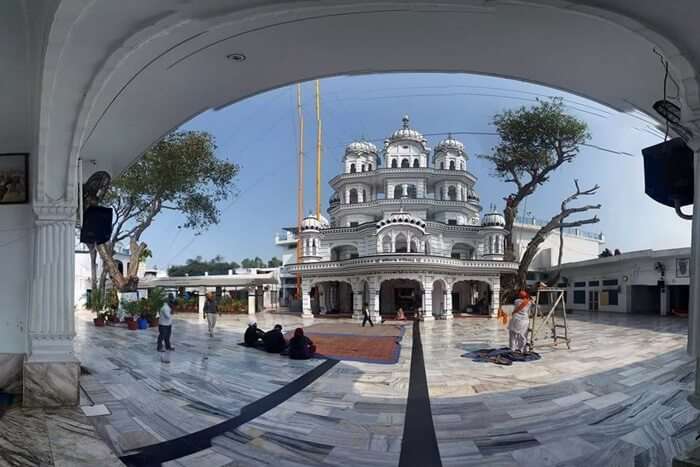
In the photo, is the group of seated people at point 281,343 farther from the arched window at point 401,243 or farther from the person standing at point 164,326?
the arched window at point 401,243

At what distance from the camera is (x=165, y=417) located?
157 inches

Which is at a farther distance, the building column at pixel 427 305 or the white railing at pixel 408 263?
the white railing at pixel 408 263

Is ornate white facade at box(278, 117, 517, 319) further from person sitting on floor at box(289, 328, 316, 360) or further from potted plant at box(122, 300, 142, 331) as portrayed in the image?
person sitting on floor at box(289, 328, 316, 360)

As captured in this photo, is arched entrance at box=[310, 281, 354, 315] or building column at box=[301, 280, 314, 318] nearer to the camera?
building column at box=[301, 280, 314, 318]

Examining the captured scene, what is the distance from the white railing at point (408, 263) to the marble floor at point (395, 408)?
11094 mm

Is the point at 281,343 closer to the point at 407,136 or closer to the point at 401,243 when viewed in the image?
the point at 401,243

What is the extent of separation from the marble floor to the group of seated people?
12.7 inches

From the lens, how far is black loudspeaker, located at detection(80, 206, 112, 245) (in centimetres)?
555

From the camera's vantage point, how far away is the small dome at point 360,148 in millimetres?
29208

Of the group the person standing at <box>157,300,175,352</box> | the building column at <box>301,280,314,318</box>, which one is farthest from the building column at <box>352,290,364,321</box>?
the person standing at <box>157,300,175,352</box>

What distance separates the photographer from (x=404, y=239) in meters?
21.9

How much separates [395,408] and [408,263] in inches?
585

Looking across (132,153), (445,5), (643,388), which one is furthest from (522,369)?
(132,153)

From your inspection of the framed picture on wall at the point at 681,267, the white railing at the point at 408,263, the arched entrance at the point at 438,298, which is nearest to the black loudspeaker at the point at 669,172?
the white railing at the point at 408,263
